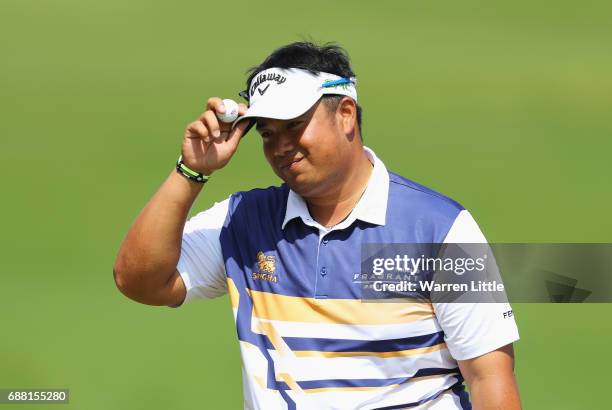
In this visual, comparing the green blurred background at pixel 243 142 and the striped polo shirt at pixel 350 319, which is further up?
the green blurred background at pixel 243 142

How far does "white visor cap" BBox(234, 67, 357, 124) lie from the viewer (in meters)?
2.75

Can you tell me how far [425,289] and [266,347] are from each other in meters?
0.48

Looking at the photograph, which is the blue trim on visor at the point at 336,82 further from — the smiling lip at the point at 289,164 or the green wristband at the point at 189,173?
the green wristband at the point at 189,173

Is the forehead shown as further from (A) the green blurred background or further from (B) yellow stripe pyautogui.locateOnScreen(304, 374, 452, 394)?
(A) the green blurred background

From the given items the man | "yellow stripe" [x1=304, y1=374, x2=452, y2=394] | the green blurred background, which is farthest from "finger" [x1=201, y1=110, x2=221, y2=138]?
the green blurred background

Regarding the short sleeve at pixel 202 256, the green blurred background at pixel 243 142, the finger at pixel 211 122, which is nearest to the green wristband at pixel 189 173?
the finger at pixel 211 122

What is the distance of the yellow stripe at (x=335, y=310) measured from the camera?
8.96ft

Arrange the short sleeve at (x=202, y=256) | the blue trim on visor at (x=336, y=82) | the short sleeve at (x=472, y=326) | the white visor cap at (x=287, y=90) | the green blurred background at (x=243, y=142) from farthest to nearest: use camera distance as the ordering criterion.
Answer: the green blurred background at (x=243, y=142), the short sleeve at (x=202, y=256), the blue trim on visor at (x=336, y=82), the white visor cap at (x=287, y=90), the short sleeve at (x=472, y=326)

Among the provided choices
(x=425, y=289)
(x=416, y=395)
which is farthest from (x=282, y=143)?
(x=416, y=395)

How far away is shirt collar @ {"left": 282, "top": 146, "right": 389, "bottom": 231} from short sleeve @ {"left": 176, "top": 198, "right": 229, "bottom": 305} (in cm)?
22

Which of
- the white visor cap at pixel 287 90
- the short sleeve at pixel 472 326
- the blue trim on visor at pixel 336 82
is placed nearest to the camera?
the short sleeve at pixel 472 326

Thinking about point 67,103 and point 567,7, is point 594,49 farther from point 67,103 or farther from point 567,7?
point 67,103

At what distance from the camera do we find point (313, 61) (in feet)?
9.56

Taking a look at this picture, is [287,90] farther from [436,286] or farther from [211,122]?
[436,286]
